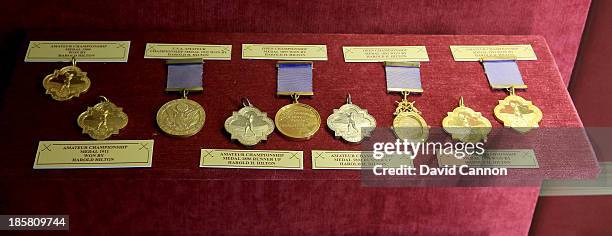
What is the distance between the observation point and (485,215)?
1652 mm

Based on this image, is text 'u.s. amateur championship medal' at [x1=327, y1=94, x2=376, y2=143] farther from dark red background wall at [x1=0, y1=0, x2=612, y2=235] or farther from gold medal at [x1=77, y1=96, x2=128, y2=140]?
gold medal at [x1=77, y1=96, x2=128, y2=140]

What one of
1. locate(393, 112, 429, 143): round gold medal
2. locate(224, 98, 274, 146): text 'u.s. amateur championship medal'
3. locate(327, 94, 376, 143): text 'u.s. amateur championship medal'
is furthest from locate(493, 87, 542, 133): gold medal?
locate(224, 98, 274, 146): text 'u.s. amateur championship medal'

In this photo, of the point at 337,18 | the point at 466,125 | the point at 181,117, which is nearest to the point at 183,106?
the point at 181,117

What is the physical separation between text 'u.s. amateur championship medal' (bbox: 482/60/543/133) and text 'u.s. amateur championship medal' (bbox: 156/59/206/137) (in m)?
0.76

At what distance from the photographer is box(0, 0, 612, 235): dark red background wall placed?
5.48 ft

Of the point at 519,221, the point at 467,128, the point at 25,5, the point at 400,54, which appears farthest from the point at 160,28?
the point at 519,221

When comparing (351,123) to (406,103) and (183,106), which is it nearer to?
(406,103)

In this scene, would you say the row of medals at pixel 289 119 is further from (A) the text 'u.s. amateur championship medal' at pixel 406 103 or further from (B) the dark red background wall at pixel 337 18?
(B) the dark red background wall at pixel 337 18

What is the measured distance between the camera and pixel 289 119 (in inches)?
58.4

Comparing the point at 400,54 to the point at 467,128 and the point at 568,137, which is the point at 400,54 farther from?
the point at 568,137

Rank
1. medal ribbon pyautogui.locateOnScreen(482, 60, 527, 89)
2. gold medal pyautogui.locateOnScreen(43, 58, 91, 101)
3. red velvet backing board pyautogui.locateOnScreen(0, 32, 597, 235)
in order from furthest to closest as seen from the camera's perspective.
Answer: medal ribbon pyautogui.locateOnScreen(482, 60, 527, 89) < gold medal pyautogui.locateOnScreen(43, 58, 91, 101) < red velvet backing board pyautogui.locateOnScreen(0, 32, 597, 235)

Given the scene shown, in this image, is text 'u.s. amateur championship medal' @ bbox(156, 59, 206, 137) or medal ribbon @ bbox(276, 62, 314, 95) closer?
text 'u.s. amateur championship medal' @ bbox(156, 59, 206, 137)

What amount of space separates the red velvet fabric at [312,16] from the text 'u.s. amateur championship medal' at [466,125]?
1.11 ft

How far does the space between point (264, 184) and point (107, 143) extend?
382 mm
